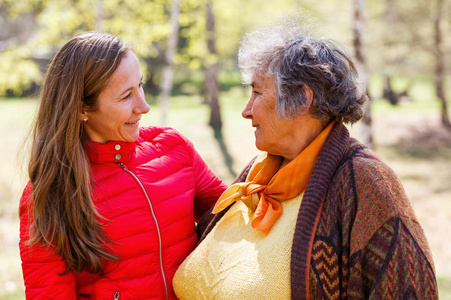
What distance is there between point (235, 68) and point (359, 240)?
826 centimetres

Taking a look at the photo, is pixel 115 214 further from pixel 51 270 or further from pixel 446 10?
pixel 446 10

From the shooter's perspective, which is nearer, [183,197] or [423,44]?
[183,197]

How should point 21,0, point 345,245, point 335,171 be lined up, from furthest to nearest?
point 21,0 < point 335,171 < point 345,245

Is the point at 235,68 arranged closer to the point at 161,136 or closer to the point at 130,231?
the point at 161,136

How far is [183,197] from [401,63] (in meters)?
14.0

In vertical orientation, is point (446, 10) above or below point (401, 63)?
above

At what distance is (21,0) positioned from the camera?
34.0ft

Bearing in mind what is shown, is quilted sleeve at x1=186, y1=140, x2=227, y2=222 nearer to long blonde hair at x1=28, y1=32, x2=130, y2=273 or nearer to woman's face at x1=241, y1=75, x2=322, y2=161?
woman's face at x1=241, y1=75, x2=322, y2=161

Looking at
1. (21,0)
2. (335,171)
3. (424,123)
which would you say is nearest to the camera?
(335,171)

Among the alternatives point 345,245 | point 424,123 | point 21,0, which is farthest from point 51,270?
point 424,123

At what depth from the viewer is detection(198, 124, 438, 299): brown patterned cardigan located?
1.70 metres

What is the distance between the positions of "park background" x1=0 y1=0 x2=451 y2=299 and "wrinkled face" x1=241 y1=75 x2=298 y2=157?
48cm

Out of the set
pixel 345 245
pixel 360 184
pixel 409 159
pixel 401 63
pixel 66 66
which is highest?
pixel 66 66

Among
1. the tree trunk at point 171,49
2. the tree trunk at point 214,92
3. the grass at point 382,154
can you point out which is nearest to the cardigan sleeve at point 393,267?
the grass at point 382,154
